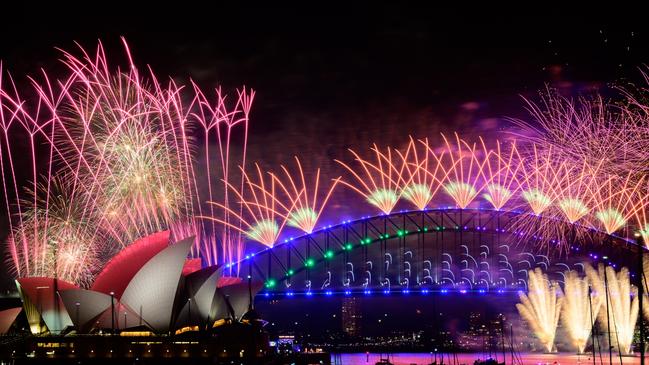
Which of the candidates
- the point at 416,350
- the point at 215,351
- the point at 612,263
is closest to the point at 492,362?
the point at 215,351

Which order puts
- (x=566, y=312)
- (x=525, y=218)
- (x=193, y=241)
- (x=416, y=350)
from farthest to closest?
1. (x=416, y=350)
2. (x=525, y=218)
3. (x=566, y=312)
4. (x=193, y=241)

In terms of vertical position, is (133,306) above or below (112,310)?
above

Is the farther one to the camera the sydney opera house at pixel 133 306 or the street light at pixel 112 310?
the sydney opera house at pixel 133 306

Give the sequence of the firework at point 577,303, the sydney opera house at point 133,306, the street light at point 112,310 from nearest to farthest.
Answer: the street light at point 112,310, the sydney opera house at point 133,306, the firework at point 577,303

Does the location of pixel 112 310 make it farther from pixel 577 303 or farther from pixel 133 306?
pixel 577 303

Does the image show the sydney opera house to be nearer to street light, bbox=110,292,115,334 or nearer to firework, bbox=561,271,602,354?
street light, bbox=110,292,115,334

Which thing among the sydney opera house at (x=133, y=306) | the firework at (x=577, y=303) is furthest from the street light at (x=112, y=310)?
the firework at (x=577, y=303)

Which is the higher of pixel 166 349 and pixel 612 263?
pixel 612 263

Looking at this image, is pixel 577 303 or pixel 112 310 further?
pixel 577 303

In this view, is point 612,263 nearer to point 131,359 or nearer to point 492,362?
point 492,362

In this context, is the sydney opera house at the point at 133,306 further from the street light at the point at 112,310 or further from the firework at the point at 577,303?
the firework at the point at 577,303

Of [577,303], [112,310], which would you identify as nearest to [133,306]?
[112,310]
